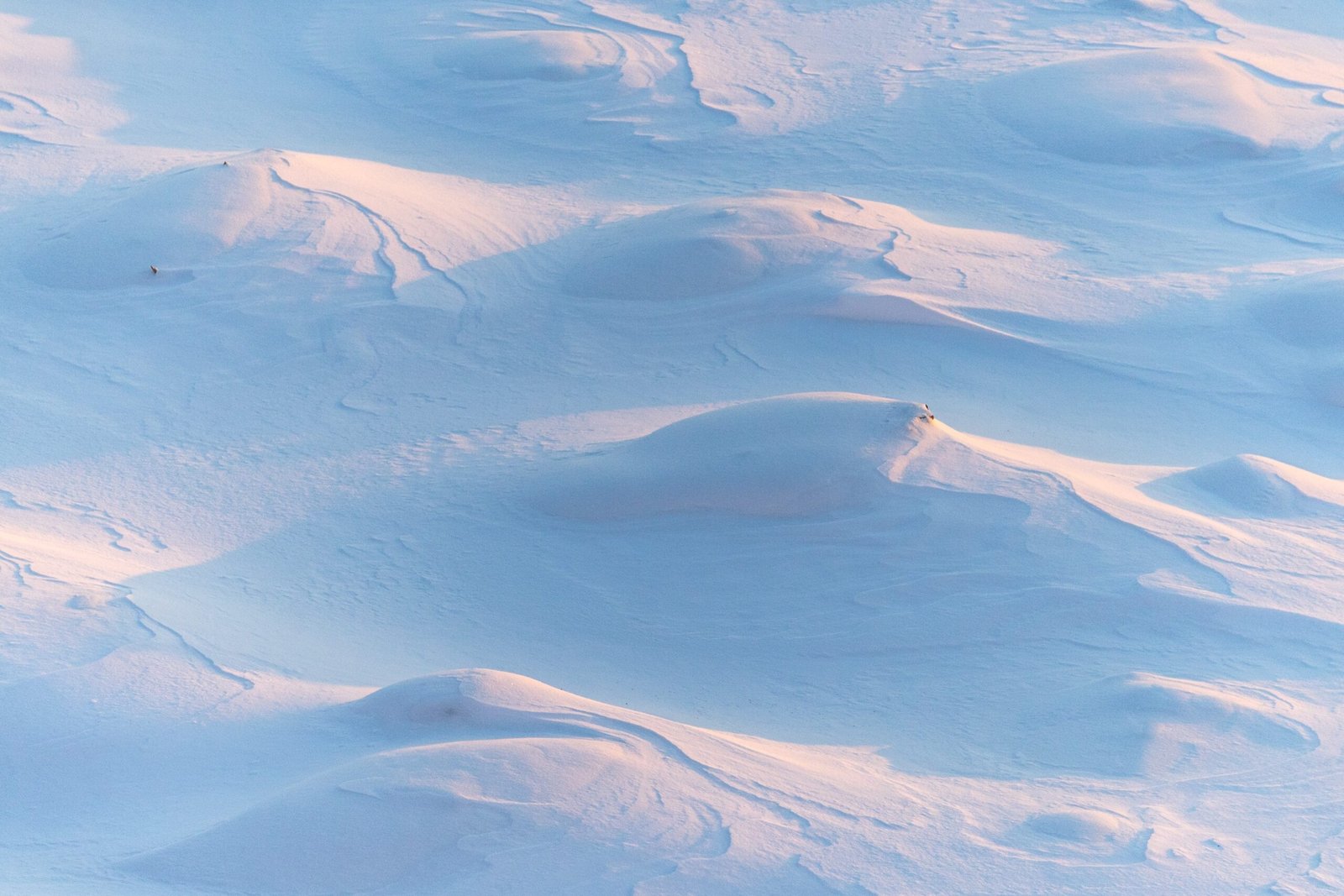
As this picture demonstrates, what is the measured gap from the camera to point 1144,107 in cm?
773

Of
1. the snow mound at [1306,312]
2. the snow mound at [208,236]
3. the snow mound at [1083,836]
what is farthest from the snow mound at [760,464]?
the snow mound at [1306,312]

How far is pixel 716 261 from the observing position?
6238 mm

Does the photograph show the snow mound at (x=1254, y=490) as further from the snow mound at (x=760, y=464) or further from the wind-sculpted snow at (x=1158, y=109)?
the wind-sculpted snow at (x=1158, y=109)

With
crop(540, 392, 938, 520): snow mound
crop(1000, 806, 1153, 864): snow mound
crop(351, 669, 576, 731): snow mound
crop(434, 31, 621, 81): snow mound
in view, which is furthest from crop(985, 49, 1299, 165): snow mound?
crop(351, 669, 576, 731): snow mound

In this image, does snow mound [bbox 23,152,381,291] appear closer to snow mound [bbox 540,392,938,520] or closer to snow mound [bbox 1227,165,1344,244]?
snow mound [bbox 540,392,938,520]

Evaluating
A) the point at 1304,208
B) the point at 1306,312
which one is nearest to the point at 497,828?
the point at 1306,312

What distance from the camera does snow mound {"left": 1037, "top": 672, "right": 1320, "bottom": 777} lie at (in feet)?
12.3

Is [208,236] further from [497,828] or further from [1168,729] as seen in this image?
[1168,729]

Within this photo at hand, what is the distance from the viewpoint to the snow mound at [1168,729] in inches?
148

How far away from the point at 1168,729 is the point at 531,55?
6423 millimetres

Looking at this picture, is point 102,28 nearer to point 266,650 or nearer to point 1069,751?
point 266,650

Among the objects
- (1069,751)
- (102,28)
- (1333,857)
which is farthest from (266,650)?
(102,28)

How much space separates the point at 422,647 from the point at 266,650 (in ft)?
1.72

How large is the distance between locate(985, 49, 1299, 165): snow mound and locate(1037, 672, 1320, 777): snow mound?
4.42 m
